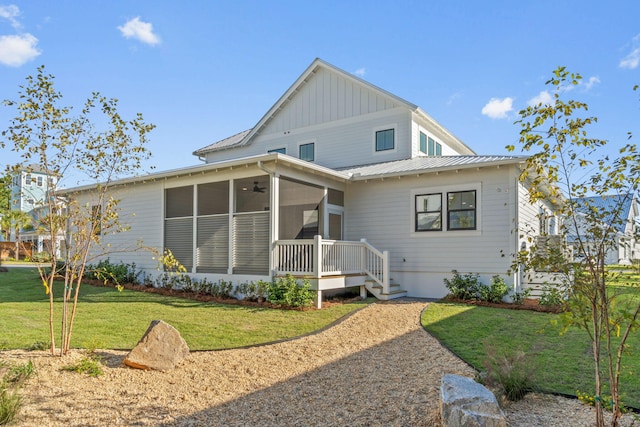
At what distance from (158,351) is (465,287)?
822cm

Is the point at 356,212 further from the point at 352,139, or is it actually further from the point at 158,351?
the point at 158,351

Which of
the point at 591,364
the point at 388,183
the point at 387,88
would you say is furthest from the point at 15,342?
the point at 387,88

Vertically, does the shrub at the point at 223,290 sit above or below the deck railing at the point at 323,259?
below

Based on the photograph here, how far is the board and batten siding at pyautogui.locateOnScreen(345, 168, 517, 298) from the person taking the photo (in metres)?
11.0

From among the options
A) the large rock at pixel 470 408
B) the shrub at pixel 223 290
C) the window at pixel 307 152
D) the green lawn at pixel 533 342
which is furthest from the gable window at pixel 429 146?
the large rock at pixel 470 408

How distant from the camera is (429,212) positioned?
A: 40.0 ft

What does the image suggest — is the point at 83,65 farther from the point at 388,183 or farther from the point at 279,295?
the point at 388,183

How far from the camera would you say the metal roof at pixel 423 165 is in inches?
425

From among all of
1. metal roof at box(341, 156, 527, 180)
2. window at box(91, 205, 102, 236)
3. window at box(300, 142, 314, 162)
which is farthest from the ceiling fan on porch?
window at box(91, 205, 102, 236)

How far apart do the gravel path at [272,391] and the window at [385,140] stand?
31.5 ft

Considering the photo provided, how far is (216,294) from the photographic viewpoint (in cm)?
1145

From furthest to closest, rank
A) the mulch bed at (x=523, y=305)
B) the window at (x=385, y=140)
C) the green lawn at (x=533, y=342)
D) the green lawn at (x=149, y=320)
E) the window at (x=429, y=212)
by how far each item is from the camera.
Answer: the window at (x=385, y=140) < the window at (x=429, y=212) < the mulch bed at (x=523, y=305) < the green lawn at (x=149, y=320) < the green lawn at (x=533, y=342)

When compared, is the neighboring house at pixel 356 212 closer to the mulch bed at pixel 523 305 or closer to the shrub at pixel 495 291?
the shrub at pixel 495 291

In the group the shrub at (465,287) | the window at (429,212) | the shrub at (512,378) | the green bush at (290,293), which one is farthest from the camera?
the window at (429,212)
